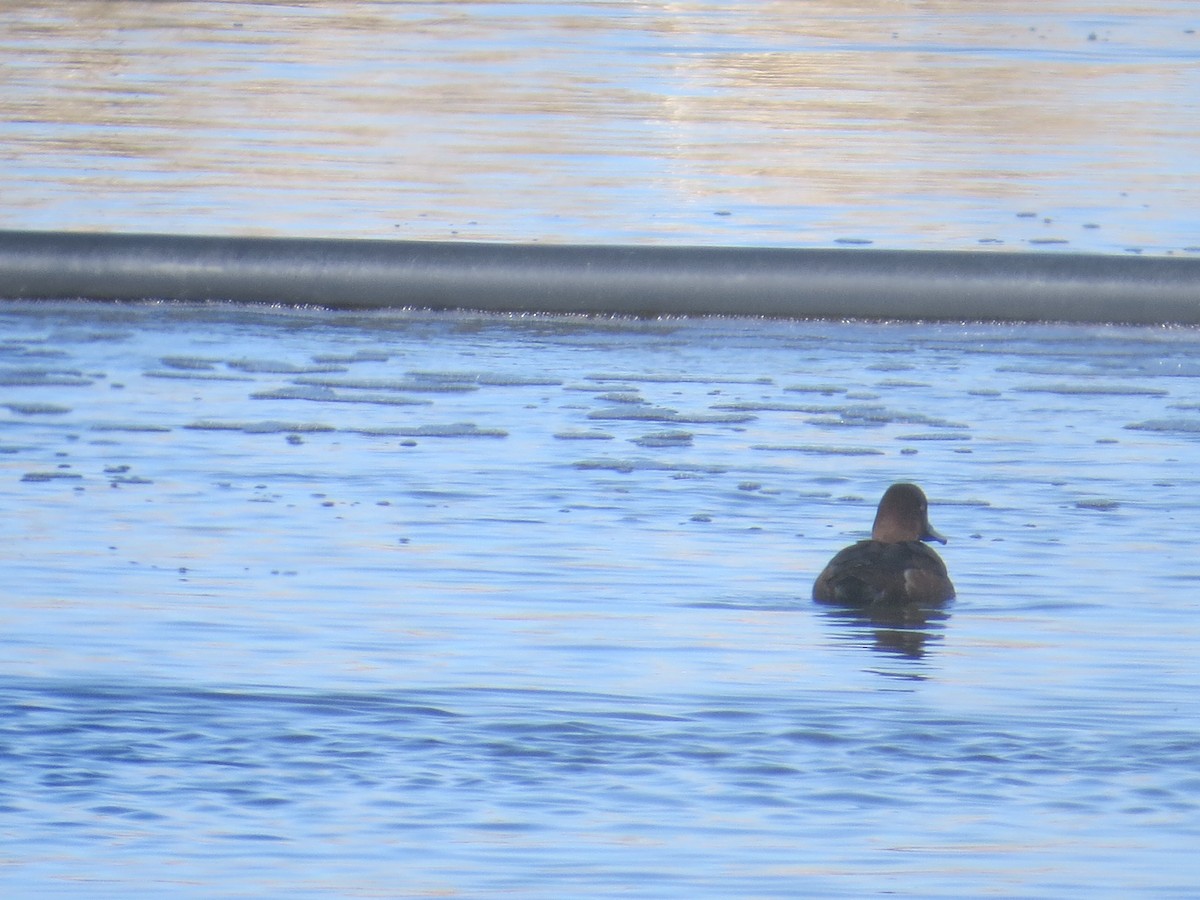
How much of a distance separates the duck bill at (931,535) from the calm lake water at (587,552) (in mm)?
104

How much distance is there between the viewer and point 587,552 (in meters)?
6.34

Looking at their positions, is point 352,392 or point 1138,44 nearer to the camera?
point 352,392

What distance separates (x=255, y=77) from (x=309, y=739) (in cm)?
1282

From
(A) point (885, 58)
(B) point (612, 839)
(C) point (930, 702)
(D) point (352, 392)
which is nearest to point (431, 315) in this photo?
(D) point (352, 392)

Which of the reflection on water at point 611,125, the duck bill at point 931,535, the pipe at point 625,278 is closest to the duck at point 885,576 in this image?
the duck bill at point 931,535

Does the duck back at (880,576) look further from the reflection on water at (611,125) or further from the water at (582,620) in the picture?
the reflection on water at (611,125)

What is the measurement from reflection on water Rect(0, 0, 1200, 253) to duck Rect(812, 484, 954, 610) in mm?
4951

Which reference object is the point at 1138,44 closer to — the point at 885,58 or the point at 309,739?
the point at 885,58

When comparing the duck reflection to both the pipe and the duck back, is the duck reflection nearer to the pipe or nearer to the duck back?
the duck back

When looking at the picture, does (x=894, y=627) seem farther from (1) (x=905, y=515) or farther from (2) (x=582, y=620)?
(2) (x=582, y=620)

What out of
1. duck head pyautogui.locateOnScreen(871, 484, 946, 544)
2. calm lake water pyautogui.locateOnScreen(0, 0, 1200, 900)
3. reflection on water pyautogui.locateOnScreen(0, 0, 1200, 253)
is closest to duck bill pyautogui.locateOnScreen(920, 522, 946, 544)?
duck head pyautogui.locateOnScreen(871, 484, 946, 544)

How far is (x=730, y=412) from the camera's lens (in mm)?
8109

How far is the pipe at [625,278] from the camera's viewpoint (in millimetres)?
9734

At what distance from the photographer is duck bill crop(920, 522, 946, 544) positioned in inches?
247
